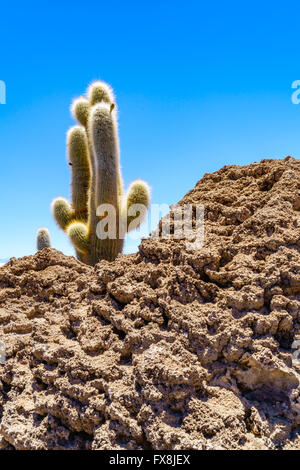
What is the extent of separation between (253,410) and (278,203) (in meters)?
1.31

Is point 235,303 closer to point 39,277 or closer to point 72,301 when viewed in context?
point 72,301

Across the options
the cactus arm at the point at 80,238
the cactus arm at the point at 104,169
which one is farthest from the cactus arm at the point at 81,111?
the cactus arm at the point at 80,238

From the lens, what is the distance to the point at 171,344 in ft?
6.28

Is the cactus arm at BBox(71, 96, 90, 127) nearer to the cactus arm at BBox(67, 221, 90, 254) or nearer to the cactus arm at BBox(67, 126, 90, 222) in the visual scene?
the cactus arm at BBox(67, 126, 90, 222)

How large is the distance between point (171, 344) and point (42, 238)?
7.46 metres

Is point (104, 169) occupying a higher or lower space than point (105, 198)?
higher

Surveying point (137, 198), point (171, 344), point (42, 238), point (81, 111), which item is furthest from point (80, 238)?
point (171, 344)

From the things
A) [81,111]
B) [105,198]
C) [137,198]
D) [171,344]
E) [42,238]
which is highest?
[81,111]

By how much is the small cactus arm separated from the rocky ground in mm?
6304

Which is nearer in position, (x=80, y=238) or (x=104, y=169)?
(x=104, y=169)

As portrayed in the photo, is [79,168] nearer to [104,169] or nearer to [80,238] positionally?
[104,169]

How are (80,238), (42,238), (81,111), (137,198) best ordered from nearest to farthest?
(80,238) < (137,198) < (81,111) < (42,238)

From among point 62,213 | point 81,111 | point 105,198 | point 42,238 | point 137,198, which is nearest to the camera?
point 105,198

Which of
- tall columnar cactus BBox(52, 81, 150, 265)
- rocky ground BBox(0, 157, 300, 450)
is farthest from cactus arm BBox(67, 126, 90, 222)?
rocky ground BBox(0, 157, 300, 450)
